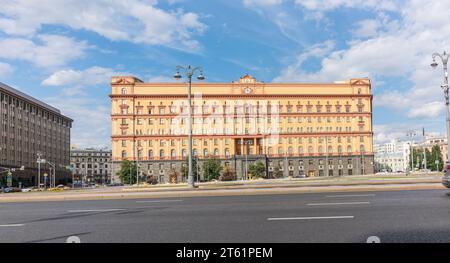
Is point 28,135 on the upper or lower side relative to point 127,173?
upper

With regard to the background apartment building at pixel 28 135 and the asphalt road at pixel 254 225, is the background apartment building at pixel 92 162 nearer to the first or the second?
the background apartment building at pixel 28 135

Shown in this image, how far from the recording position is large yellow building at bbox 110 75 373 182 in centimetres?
10588

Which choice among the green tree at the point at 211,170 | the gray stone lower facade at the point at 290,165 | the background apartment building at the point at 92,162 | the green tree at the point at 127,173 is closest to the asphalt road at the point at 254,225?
the green tree at the point at 211,170

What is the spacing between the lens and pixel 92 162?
193 m

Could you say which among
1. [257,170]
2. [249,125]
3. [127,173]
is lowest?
[127,173]

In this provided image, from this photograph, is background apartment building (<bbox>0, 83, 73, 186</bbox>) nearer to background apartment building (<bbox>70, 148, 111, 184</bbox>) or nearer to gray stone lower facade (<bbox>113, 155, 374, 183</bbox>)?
gray stone lower facade (<bbox>113, 155, 374, 183</bbox>)

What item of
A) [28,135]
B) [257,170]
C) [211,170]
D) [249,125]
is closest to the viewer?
[211,170]

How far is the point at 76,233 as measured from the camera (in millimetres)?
8047

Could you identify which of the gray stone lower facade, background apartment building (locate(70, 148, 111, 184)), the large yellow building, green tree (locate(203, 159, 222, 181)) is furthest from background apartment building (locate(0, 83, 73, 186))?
background apartment building (locate(70, 148, 111, 184))

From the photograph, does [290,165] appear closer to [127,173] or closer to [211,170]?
[211,170]

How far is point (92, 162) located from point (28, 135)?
289ft

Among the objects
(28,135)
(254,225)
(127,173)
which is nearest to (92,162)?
(28,135)

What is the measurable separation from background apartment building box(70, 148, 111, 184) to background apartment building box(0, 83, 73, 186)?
50.1 meters
